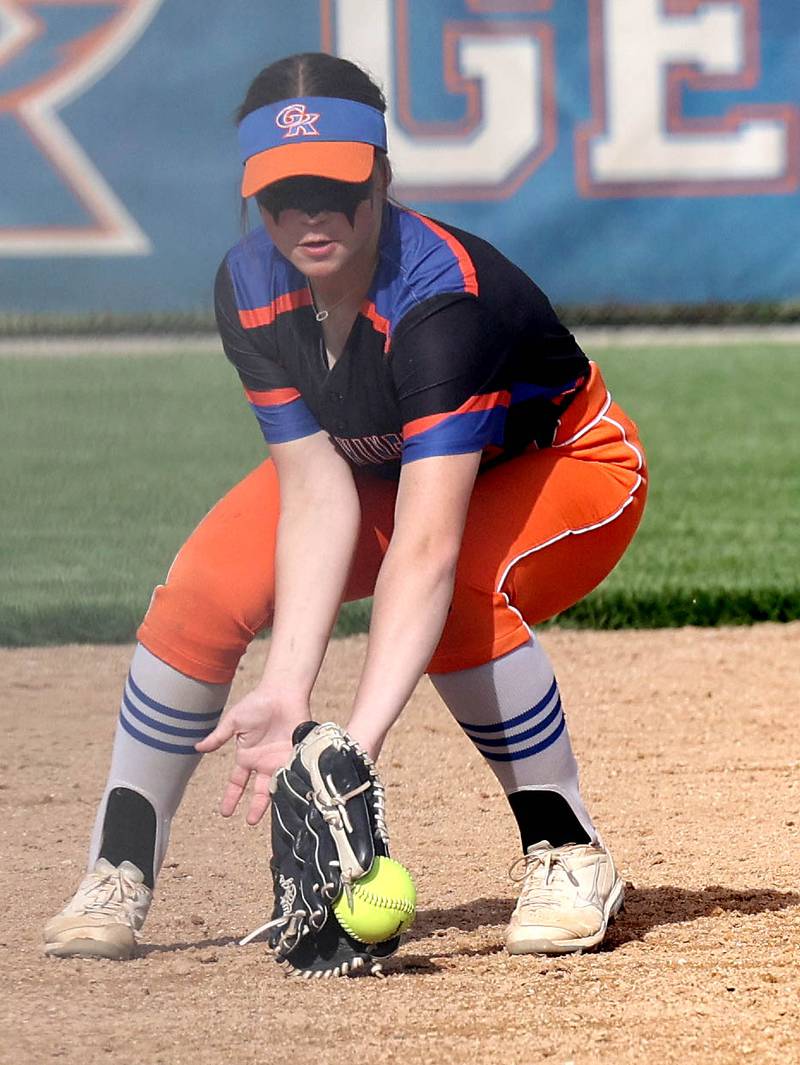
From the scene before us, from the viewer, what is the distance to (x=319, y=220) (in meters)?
2.45

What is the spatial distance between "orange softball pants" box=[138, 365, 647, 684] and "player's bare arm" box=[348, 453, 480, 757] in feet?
0.54

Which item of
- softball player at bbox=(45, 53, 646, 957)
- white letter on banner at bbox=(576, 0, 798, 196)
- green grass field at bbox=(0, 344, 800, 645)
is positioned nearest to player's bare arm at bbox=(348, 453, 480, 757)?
softball player at bbox=(45, 53, 646, 957)

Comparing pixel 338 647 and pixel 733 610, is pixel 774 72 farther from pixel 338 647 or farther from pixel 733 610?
pixel 338 647

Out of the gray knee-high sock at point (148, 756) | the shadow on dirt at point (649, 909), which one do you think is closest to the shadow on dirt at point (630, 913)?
the shadow on dirt at point (649, 909)

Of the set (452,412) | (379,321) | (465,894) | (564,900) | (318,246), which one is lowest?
(465,894)

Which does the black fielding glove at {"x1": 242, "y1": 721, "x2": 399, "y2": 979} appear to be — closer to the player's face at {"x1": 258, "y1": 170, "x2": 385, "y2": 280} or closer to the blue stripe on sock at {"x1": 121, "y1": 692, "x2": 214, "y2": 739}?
Result: the blue stripe on sock at {"x1": 121, "y1": 692, "x2": 214, "y2": 739}

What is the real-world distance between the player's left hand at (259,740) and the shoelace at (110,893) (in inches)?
14.0

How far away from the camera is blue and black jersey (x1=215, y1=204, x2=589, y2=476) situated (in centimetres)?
244

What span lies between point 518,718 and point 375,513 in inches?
16.0

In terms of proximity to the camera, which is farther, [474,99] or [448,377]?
[474,99]

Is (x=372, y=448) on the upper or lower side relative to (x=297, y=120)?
lower

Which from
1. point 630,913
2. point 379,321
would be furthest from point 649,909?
point 379,321

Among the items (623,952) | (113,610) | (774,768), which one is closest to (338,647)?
(113,610)

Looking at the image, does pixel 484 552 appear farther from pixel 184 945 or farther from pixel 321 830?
pixel 184 945
